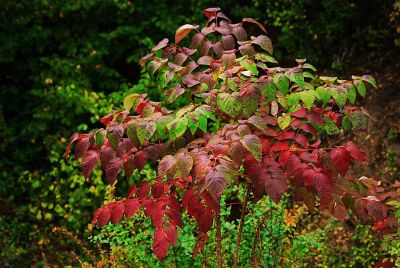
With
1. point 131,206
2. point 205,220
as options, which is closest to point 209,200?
point 205,220

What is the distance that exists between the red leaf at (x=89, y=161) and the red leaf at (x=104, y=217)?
0.23 meters

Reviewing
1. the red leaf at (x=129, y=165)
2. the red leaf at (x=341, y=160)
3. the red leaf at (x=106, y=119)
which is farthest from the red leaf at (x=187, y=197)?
the red leaf at (x=341, y=160)

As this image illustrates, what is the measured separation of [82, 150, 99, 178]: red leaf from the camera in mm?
3215

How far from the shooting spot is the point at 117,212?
325cm

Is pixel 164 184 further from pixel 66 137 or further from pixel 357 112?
pixel 66 137

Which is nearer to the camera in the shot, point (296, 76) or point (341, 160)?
point (296, 76)

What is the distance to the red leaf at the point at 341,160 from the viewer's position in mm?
3092

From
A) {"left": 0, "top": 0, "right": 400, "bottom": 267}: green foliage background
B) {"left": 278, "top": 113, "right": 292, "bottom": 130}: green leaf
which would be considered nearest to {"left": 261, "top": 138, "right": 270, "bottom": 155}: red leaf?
{"left": 278, "top": 113, "right": 292, "bottom": 130}: green leaf

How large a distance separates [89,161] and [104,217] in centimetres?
32

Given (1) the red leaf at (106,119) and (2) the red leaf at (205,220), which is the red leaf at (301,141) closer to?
(2) the red leaf at (205,220)

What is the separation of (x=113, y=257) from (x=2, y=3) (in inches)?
192

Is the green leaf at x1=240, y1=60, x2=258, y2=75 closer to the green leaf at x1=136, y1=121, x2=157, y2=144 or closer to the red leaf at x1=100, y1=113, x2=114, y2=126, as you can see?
the green leaf at x1=136, y1=121, x2=157, y2=144

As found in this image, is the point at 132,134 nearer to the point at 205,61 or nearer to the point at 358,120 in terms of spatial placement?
the point at 205,61

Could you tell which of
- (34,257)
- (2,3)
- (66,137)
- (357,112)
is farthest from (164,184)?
(2,3)
